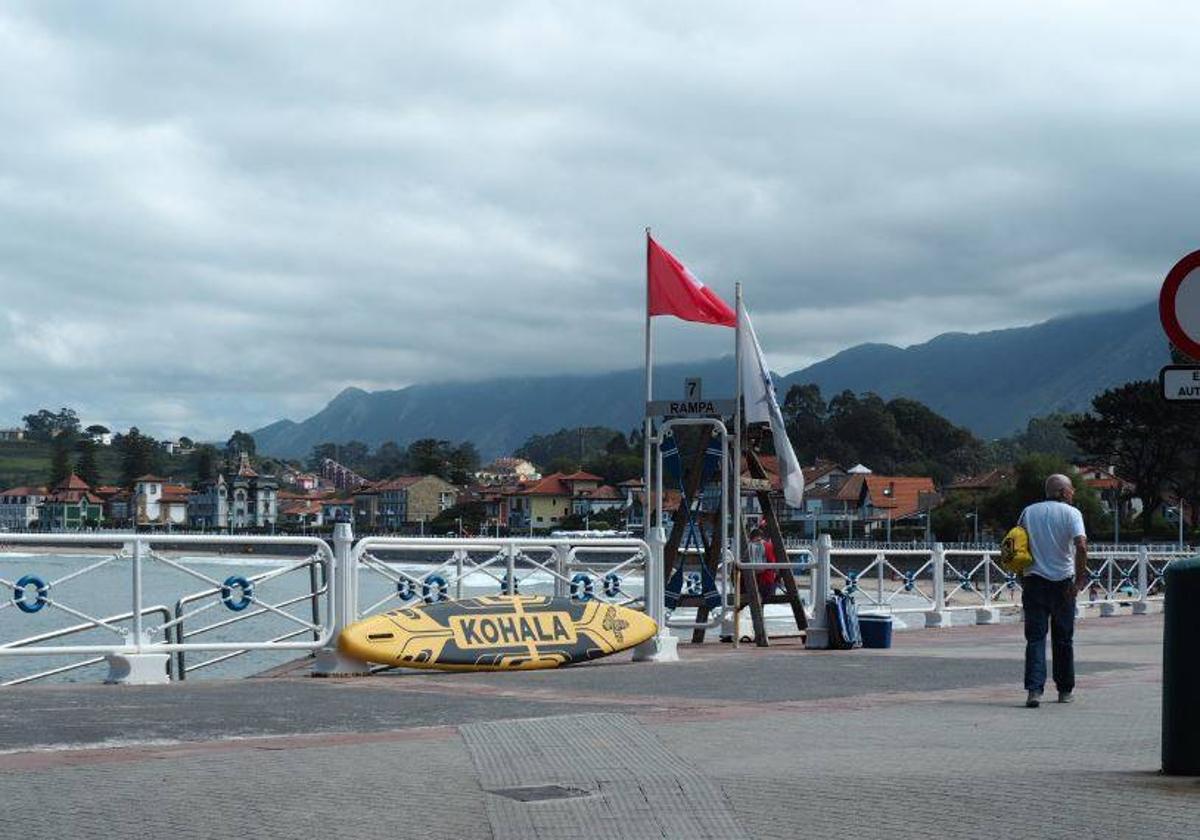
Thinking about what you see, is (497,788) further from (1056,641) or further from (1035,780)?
(1056,641)

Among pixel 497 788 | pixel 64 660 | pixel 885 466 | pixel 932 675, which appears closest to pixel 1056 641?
pixel 932 675

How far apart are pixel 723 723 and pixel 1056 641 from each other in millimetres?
3138

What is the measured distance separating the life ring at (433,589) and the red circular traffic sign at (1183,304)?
421 inches

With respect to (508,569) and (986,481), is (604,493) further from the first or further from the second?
(508,569)

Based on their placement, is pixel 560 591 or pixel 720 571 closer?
pixel 560 591

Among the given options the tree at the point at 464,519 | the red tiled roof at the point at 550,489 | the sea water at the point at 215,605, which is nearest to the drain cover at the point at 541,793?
the sea water at the point at 215,605

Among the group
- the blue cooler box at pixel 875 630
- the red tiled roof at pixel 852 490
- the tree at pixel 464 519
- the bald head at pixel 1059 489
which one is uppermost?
the bald head at pixel 1059 489

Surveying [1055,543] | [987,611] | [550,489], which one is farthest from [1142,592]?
[550,489]

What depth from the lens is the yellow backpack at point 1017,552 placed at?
38.8ft

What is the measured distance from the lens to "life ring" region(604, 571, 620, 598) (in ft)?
59.3

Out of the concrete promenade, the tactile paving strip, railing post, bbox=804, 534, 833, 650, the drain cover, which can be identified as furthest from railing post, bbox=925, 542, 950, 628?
the drain cover

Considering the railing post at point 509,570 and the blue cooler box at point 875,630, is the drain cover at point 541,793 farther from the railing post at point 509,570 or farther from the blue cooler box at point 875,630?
the blue cooler box at point 875,630

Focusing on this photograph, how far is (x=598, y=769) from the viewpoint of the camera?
26.8 feet

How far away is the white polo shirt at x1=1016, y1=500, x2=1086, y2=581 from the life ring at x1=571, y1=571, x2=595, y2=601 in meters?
6.61
